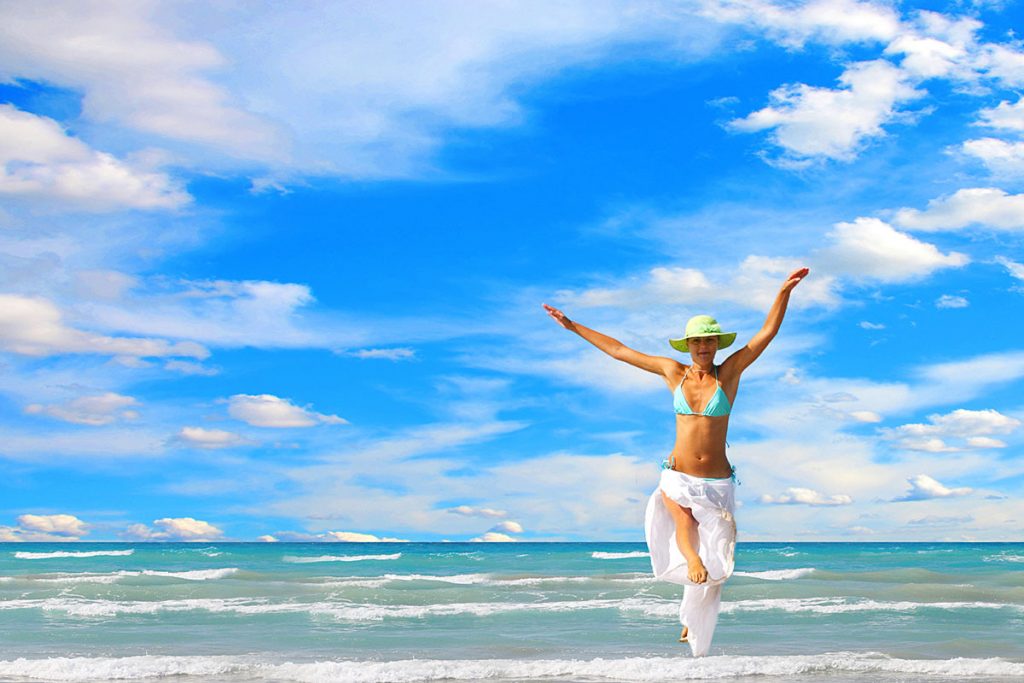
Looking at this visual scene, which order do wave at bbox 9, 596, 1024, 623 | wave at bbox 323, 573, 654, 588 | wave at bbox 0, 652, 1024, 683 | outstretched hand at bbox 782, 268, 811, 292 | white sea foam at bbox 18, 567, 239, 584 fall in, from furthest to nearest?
1. white sea foam at bbox 18, 567, 239, 584
2. wave at bbox 323, 573, 654, 588
3. wave at bbox 9, 596, 1024, 623
4. wave at bbox 0, 652, 1024, 683
5. outstretched hand at bbox 782, 268, 811, 292

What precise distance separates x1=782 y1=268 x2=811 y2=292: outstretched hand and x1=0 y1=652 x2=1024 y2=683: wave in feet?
18.6

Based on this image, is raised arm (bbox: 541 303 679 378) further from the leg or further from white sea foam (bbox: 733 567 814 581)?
white sea foam (bbox: 733 567 814 581)

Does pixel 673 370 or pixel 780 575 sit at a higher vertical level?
pixel 673 370

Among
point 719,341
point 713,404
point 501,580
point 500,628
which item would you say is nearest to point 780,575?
point 501,580

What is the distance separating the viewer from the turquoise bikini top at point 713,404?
666cm

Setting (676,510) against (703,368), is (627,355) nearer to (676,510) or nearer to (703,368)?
(703,368)

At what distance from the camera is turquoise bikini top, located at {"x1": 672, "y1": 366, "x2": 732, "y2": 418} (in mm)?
6664

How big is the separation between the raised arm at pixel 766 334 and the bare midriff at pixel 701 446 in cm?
34

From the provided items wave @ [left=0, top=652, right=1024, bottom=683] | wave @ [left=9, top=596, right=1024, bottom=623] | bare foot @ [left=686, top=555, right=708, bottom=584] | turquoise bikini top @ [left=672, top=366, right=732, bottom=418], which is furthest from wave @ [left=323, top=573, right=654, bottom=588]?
turquoise bikini top @ [left=672, top=366, right=732, bottom=418]

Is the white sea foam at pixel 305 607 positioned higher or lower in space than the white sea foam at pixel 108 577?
lower

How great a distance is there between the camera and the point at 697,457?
680 centimetres

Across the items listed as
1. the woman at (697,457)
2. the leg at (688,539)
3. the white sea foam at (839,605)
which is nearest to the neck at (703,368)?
the woman at (697,457)

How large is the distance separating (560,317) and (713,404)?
3.70 feet

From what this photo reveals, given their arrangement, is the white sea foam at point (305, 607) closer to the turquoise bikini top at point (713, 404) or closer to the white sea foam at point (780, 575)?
the white sea foam at point (780, 575)
